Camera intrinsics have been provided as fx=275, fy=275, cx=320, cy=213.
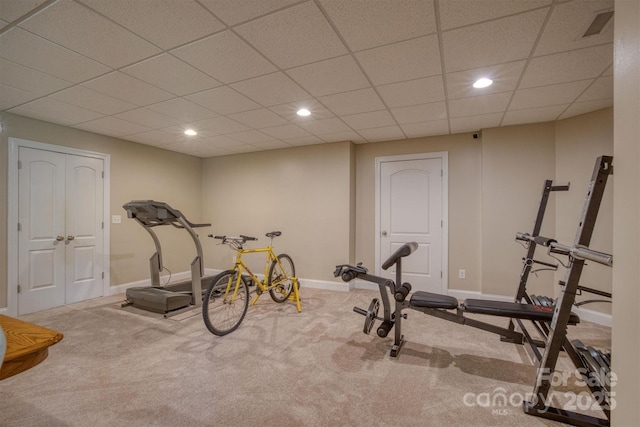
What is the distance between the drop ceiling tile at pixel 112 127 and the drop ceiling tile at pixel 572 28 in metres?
4.39

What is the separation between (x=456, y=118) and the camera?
3.47 m

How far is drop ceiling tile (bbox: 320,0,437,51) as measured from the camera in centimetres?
159

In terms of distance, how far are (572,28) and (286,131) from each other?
122 inches

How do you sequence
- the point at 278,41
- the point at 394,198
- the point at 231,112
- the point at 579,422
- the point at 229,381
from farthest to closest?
the point at 394,198
the point at 231,112
the point at 229,381
the point at 278,41
the point at 579,422

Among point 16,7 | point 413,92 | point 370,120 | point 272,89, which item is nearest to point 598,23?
point 413,92

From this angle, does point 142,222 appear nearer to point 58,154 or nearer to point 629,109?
point 58,154

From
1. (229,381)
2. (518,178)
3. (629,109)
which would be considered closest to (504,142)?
(518,178)

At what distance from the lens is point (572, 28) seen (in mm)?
1768

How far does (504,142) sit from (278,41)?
3.41 metres

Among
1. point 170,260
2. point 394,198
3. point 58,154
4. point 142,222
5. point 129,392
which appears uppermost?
point 58,154

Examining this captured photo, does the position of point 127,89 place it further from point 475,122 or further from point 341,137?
point 475,122

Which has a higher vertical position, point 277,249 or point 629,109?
point 629,109

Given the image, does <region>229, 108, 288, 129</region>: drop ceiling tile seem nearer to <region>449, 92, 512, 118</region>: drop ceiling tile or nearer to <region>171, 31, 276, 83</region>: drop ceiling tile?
<region>171, 31, 276, 83</region>: drop ceiling tile

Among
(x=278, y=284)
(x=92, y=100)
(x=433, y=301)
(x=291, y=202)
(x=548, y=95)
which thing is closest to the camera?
(x=433, y=301)
